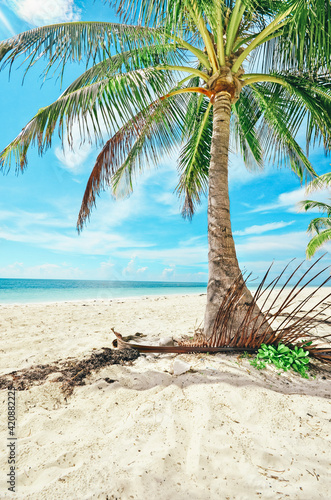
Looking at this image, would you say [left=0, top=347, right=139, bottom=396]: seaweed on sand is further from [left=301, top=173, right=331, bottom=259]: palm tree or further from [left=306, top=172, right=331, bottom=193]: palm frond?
[left=301, top=173, right=331, bottom=259]: palm tree

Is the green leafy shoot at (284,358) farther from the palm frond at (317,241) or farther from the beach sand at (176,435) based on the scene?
the palm frond at (317,241)

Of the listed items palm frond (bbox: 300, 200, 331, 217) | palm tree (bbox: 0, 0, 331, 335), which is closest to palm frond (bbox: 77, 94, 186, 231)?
palm tree (bbox: 0, 0, 331, 335)

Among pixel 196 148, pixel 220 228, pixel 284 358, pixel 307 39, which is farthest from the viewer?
pixel 196 148

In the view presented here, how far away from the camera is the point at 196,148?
498cm

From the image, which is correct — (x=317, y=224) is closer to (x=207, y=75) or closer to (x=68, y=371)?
(x=207, y=75)

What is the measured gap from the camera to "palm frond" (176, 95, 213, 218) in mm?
5105

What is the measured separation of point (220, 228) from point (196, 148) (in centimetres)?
266

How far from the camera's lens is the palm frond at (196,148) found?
5105 millimetres

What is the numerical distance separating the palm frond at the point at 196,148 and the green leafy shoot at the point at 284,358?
13.1 feet

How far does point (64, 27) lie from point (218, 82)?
2188mm

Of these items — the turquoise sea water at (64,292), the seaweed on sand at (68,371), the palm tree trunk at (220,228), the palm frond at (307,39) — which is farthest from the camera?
the turquoise sea water at (64,292)

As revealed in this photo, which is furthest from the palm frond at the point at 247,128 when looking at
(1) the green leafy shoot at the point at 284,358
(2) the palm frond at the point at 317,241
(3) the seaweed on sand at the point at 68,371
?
(2) the palm frond at the point at 317,241

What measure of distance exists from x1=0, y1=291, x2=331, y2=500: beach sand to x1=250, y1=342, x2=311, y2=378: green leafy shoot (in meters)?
0.08

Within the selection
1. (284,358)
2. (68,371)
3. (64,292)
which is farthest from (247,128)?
(64,292)
